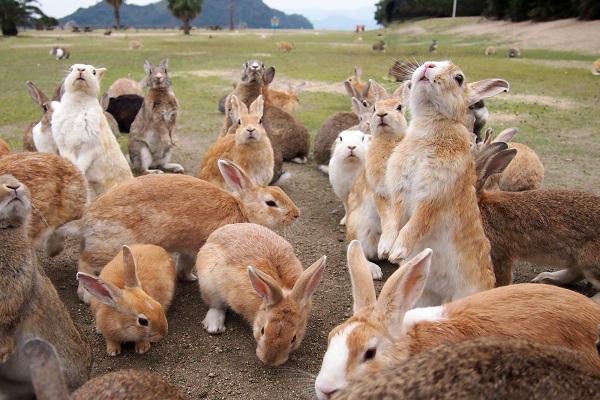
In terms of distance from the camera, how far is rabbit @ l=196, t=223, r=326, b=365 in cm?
362

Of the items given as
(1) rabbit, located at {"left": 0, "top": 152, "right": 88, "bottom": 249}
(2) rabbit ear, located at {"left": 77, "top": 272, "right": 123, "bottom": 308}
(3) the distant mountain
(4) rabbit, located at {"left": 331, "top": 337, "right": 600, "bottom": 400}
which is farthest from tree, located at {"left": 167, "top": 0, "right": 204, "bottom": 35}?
(3) the distant mountain

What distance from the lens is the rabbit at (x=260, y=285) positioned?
3623 millimetres

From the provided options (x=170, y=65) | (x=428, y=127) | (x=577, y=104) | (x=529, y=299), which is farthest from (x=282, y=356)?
(x=170, y=65)

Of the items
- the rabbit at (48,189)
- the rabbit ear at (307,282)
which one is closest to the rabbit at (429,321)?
the rabbit ear at (307,282)

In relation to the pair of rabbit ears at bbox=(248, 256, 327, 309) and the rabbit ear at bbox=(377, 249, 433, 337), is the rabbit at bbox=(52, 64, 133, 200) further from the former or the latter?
the rabbit ear at bbox=(377, 249, 433, 337)

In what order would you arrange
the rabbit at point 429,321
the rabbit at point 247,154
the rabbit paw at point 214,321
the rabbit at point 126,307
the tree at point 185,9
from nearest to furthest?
the rabbit at point 429,321 < the rabbit at point 126,307 < the rabbit paw at point 214,321 < the rabbit at point 247,154 < the tree at point 185,9

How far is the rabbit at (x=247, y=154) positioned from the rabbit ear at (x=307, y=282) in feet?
10.1

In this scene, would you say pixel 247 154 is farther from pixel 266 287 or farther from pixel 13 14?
pixel 13 14

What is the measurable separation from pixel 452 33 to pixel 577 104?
30541 millimetres

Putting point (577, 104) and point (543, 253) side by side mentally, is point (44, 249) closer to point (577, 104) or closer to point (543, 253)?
point (543, 253)

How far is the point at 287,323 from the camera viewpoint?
3629 mm

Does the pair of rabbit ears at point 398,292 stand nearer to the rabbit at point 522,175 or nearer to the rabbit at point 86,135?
the rabbit at point 522,175

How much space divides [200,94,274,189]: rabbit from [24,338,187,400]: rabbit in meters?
4.10

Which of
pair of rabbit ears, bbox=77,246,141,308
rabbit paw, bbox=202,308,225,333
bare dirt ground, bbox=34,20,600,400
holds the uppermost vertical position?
pair of rabbit ears, bbox=77,246,141,308
